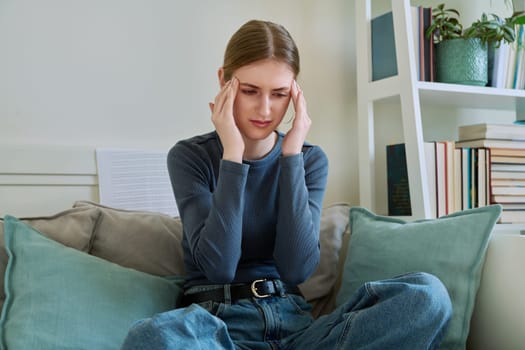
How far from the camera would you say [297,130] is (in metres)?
1.35

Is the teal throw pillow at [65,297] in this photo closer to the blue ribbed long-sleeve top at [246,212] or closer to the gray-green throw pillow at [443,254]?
the blue ribbed long-sleeve top at [246,212]

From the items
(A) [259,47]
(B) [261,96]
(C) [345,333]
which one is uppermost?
(A) [259,47]

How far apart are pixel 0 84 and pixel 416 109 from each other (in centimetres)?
119

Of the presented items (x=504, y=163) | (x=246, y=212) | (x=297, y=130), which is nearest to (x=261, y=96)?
(x=297, y=130)

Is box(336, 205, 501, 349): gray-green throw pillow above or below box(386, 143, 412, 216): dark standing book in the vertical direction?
below

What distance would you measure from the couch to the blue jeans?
0.62ft

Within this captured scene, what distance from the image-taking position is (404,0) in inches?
70.2

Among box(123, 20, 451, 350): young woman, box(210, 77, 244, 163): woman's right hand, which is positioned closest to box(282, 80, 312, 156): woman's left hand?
box(123, 20, 451, 350): young woman

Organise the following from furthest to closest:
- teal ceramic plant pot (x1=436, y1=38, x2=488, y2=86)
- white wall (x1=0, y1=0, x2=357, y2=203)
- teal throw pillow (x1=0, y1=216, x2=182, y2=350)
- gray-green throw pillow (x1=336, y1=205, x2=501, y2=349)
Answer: teal ceramic plant pot (x1=436, y1=38, x2=488, y2=86) → white wall (x1=0, y1=0, x2=357, y2=203) → gray-green throw pillow (x1=336, y1=205, x2=501, y2=349) → teal throw pillow (x1=0, y1=216, x2=182, y2=350)

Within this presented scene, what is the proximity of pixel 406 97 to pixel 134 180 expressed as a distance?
86 centimetres

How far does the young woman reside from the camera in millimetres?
1072

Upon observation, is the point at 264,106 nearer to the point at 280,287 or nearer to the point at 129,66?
the point at 280,287

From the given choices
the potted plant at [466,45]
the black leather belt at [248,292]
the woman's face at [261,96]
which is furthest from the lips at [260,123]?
the potted plant at [466,45]

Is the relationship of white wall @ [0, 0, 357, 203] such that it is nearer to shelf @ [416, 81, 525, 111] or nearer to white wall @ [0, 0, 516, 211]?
white wall @ [0, 0, 516, 211]
